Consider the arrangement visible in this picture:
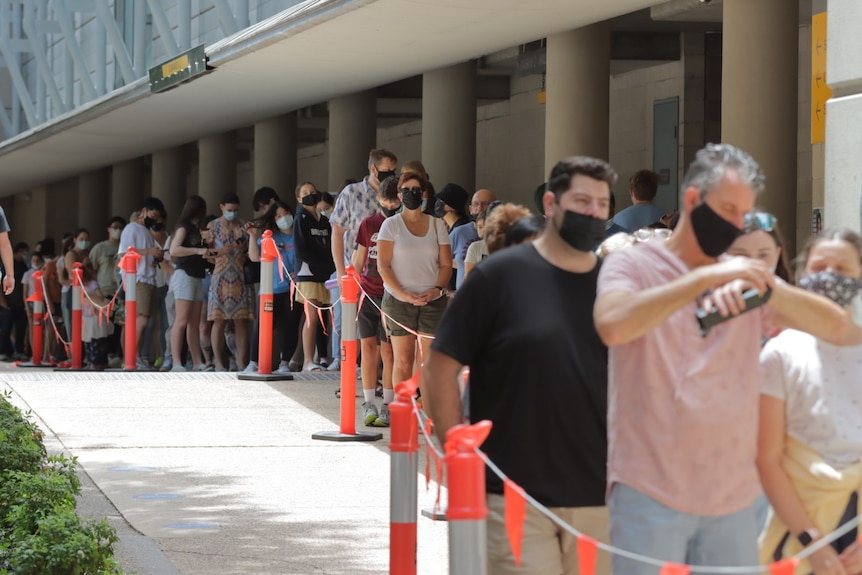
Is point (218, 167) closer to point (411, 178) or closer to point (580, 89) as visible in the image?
point (580, 89)

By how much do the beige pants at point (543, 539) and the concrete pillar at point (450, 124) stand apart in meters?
13.6

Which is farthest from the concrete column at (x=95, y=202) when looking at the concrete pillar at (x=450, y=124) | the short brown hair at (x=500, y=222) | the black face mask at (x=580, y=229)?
the black face mask at (x=580, y=229)

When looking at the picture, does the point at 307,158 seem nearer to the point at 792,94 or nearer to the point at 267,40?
the point at 267,40

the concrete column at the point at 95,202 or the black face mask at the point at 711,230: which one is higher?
the concrete column at the point at 95,202

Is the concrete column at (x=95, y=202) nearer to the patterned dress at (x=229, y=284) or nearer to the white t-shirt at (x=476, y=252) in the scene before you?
the patterned dress at (x=229, y=284)

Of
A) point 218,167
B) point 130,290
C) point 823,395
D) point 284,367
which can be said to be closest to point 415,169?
point 284,367

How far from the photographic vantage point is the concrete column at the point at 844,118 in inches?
309

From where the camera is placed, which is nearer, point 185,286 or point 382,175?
point 382,175

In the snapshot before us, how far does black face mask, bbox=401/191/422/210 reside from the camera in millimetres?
10383

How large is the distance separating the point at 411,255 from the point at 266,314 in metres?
4.67

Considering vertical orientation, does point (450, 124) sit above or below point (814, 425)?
above

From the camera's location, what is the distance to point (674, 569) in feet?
12.3

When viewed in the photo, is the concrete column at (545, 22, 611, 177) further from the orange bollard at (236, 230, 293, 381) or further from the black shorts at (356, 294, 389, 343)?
the black shorts at (356, 294, 389, 343)

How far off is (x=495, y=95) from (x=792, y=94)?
11.5 m
